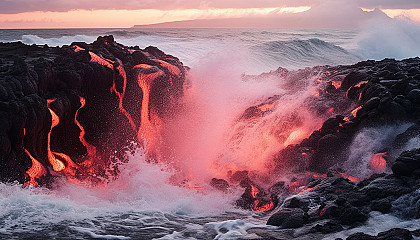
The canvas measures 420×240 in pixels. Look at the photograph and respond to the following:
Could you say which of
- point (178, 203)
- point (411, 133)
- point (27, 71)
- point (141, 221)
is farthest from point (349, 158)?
point (27, 71)

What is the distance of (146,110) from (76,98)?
10.2 feet

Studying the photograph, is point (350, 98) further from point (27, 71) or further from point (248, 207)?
point (27, 71)

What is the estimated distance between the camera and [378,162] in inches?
428

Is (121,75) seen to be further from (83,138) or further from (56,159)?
(56,159)

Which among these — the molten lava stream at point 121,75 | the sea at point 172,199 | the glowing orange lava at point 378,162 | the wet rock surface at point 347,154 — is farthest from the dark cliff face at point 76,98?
the glowing orange lava at point 378,162

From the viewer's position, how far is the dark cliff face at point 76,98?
10516 millimetres

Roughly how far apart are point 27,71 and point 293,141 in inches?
369

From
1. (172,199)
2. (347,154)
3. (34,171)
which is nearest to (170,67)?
(172,199)

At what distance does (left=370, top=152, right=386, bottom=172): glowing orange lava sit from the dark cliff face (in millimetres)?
8216

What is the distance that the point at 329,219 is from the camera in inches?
312

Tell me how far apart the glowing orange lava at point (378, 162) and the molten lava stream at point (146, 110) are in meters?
8.01

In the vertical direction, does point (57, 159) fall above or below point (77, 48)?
below

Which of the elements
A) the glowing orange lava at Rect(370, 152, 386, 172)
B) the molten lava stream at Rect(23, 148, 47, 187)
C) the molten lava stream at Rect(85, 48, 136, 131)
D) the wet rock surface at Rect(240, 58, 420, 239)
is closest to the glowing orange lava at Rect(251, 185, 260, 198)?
the wet rock surface at Rect(240, 58, 420, 239)

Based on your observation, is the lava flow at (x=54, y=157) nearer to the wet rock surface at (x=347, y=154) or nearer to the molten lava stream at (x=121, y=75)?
the molten lava stream at (x=121, y=75)
